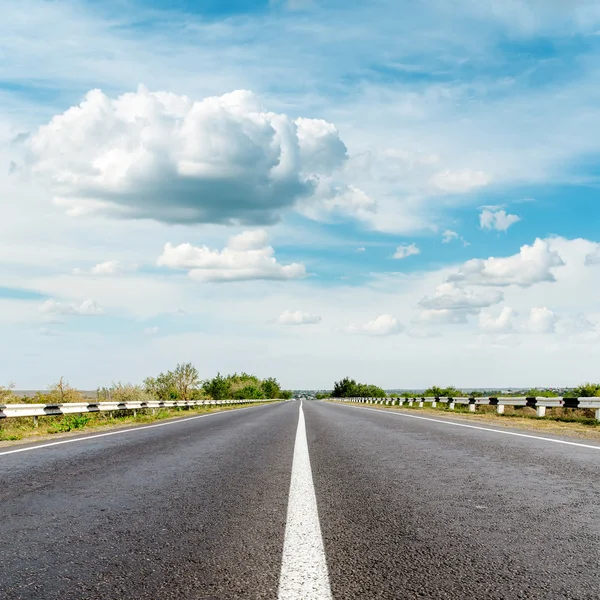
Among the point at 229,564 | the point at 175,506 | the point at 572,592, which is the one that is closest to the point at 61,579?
the point at 229,564

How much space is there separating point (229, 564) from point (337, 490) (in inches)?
101

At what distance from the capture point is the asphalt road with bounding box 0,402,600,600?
300cm

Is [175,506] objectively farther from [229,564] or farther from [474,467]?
[474,467]

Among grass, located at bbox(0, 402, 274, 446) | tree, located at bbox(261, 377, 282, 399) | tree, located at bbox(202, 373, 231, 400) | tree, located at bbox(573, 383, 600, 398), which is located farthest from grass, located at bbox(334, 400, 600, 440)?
tree, located at bbox(261, 377, 282, 399)

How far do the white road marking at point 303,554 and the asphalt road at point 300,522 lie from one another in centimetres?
3

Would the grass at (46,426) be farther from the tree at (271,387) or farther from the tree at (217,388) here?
the tree at (271,387)

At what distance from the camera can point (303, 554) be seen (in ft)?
11.4

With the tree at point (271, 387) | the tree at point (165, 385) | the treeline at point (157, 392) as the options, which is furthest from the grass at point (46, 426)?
the tree at point (271, 387)

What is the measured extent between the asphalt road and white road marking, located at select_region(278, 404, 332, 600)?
0.03 metres

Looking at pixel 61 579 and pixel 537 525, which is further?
pixel 537 525

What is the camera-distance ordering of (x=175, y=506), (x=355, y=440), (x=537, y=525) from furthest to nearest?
(x=355, y=440) < (x=175, y=506) < (x=537, y=525)

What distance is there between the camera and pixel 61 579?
122 inches

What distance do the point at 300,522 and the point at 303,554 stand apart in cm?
87

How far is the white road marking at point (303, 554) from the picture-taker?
9.32 feet
